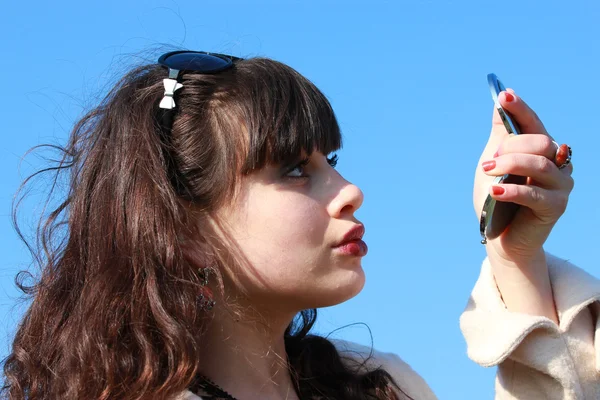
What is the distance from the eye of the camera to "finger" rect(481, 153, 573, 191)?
279 cm

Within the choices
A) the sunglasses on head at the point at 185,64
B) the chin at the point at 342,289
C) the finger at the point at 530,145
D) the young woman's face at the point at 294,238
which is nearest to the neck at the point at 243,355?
the young woman's face at the point at 294,238

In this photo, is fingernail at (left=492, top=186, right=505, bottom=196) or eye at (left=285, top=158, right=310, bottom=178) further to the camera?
eye at (left=285, top=158, right=310, bottom=178)

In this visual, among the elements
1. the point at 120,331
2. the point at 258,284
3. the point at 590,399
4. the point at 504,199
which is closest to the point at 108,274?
the point at 120,331

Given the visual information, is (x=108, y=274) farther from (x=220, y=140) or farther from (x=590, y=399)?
(x=590, y=399)

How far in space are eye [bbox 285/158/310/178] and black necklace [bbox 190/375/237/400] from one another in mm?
771

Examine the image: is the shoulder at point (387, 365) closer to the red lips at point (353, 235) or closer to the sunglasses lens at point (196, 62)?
the red lips at point (353, 235)

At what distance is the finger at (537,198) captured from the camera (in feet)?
9.17

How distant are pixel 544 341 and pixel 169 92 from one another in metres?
1.66

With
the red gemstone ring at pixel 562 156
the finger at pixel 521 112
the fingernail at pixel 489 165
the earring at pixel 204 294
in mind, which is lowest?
the earring at pixel 204 294

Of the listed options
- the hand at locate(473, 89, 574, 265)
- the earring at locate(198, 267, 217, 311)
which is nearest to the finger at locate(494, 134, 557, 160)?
the hand at locate(473, 89, 574, 265)

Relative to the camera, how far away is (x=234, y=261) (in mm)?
2963

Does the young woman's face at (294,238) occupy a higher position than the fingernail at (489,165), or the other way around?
the fingernail at (489,165)

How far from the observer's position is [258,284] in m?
2.93

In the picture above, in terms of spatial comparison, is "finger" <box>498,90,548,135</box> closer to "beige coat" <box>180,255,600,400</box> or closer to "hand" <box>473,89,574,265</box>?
"hand" <box>473,89,574,265</box>
